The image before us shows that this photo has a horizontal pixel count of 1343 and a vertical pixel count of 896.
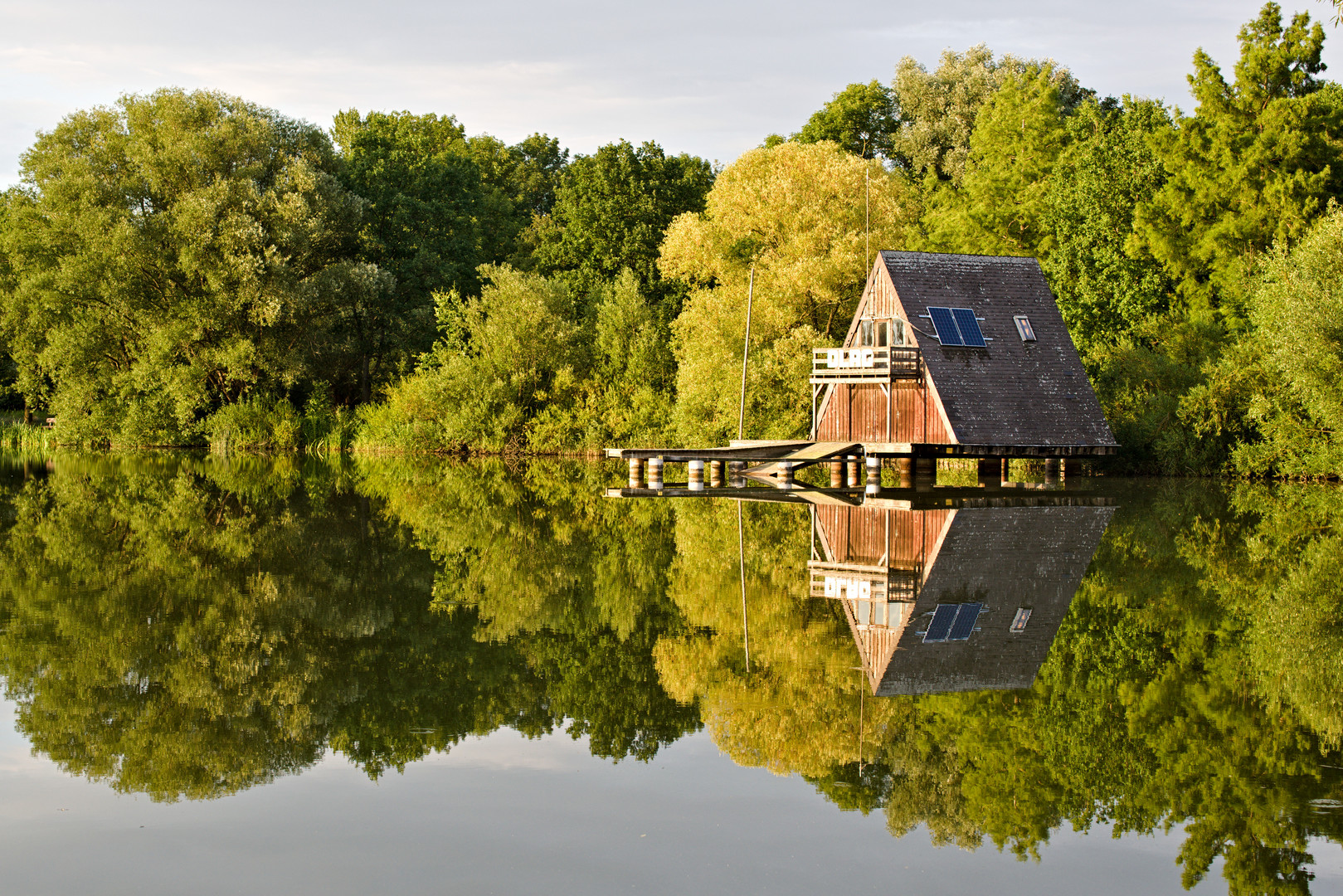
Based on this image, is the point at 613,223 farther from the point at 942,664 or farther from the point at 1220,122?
the point at 942,664

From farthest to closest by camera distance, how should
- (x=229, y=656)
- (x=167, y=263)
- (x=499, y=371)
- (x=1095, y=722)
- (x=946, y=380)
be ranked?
(x=167, y=263), (x=499, y=371), (x=946, y=380), (x=229, y=656), (x=1095, y=722)

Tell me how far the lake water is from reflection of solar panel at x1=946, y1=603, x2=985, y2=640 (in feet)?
0.13

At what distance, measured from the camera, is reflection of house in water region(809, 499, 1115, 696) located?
981cm

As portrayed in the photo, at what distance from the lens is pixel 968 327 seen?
30203 mm

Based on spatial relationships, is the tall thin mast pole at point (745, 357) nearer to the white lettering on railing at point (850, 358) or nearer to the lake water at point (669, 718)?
the white lettering on railing at point (850, 358)

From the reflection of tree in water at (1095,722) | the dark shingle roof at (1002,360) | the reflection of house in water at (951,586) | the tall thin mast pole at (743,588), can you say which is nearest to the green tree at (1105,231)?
the dark shingle roof at (1002,360)

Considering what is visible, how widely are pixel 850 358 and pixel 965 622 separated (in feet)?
63.8

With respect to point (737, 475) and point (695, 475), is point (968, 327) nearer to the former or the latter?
point (737, 475)

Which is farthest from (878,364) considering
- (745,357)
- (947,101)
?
(947,101)

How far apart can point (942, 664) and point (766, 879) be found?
448cm

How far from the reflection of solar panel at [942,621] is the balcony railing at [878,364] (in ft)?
58.5

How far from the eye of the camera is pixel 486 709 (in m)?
8.62

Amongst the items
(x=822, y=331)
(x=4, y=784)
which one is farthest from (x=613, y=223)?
(x=4, y=784)

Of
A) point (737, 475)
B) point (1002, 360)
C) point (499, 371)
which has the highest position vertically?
point (1002, 360)
